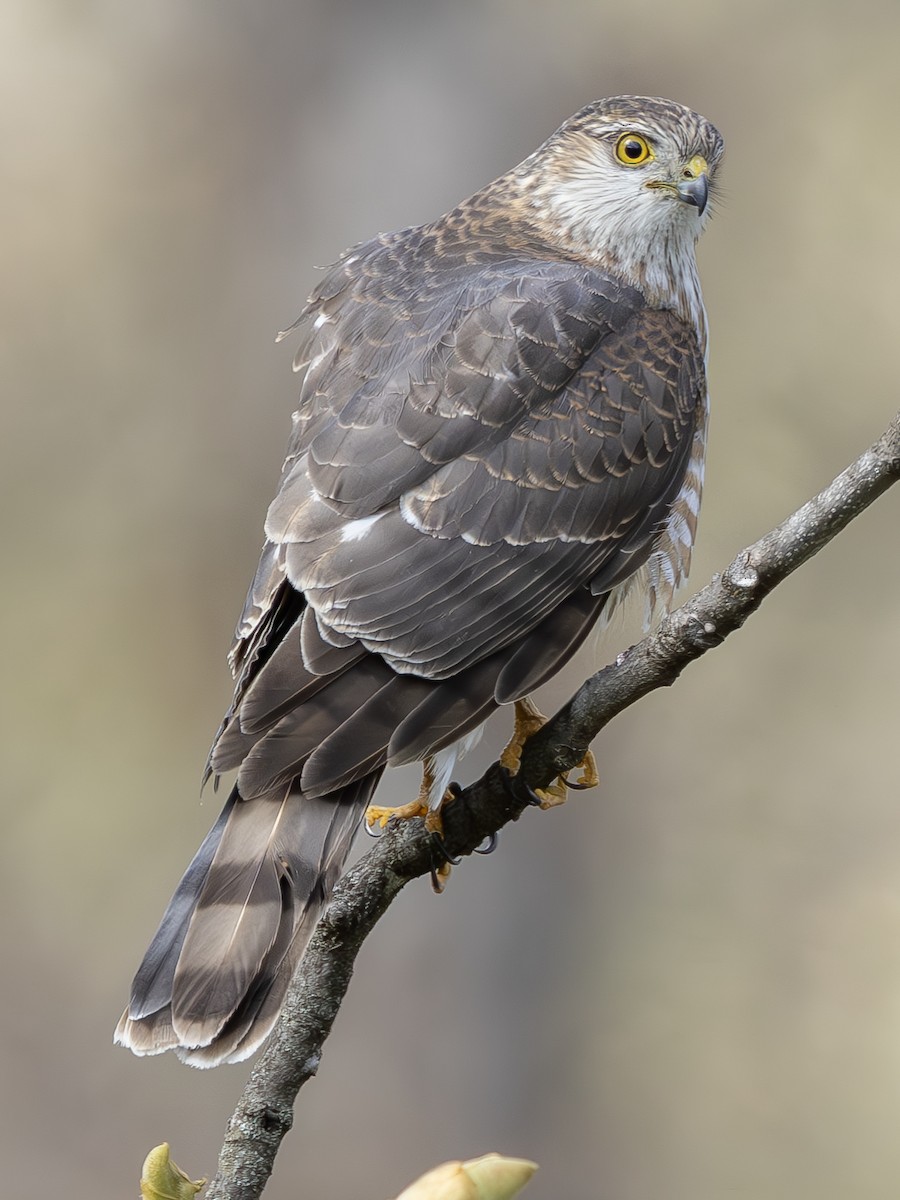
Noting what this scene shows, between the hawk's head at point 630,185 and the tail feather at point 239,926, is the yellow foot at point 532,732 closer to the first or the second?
the tail feather at point 239,926

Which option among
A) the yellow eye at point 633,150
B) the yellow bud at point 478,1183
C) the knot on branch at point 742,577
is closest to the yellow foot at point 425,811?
the knot on branch at point 742,577

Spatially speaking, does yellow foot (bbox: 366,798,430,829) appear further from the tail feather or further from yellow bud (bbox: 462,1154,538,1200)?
yellow bud (bbox: 462,1154,538,1200)

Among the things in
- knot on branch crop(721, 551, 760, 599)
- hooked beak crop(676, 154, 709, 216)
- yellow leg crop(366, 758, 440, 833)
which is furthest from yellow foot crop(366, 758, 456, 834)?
hooked beak crop(676, 154, 709, 216)

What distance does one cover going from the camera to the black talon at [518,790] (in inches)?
111

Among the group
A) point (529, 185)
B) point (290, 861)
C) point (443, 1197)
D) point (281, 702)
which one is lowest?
point (443, 1197)

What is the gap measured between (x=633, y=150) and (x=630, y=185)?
13cm

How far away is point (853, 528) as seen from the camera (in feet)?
23.7

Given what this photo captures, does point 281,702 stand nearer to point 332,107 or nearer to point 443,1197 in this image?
point 443,1197

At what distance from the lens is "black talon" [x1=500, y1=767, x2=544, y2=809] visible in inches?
111

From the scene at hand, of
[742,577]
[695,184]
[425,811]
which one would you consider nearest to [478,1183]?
[742,577]

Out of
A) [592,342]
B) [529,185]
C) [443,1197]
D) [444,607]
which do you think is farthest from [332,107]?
[443,1197]

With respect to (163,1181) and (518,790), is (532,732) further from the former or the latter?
(163,1181)

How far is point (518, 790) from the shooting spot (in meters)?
2.84

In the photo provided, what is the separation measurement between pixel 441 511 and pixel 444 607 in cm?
22
